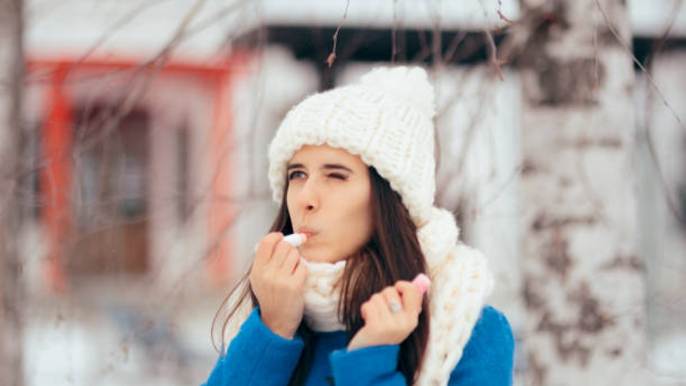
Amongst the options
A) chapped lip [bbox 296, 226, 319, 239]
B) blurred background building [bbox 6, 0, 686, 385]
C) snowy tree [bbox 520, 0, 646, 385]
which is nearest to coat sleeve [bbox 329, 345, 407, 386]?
chapped lip [bbox 296, 226, 319, 239]

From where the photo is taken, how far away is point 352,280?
1.36m

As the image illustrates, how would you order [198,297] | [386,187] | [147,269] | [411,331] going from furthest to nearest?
[147,269] → [198,297] → [386,187] → [411,331]

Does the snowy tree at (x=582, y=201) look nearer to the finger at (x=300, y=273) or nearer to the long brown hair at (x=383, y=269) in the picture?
the long brown hair at (x=383, y=269)

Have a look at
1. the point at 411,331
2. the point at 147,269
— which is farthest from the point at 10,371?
the point at 147,269

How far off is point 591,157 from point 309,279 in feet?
3.57

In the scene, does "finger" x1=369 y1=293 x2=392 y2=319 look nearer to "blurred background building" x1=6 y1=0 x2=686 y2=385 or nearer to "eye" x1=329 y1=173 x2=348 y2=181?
"eye" x1=329 y1=173 x2=348 y2=181

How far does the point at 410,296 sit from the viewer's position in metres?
1.25

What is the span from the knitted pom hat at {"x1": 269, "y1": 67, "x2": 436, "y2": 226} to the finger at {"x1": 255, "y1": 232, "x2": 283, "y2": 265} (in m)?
0.19

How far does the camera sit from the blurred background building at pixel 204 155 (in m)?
2.41

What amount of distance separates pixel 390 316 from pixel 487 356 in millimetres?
219

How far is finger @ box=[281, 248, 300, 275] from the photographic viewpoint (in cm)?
131

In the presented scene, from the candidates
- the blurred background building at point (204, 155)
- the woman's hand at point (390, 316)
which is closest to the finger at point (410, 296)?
the woman's hand at point (390, 316)

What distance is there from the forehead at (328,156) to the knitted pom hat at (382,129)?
0.01m

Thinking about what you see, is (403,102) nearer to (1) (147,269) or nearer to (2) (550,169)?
(2) (550,169)
